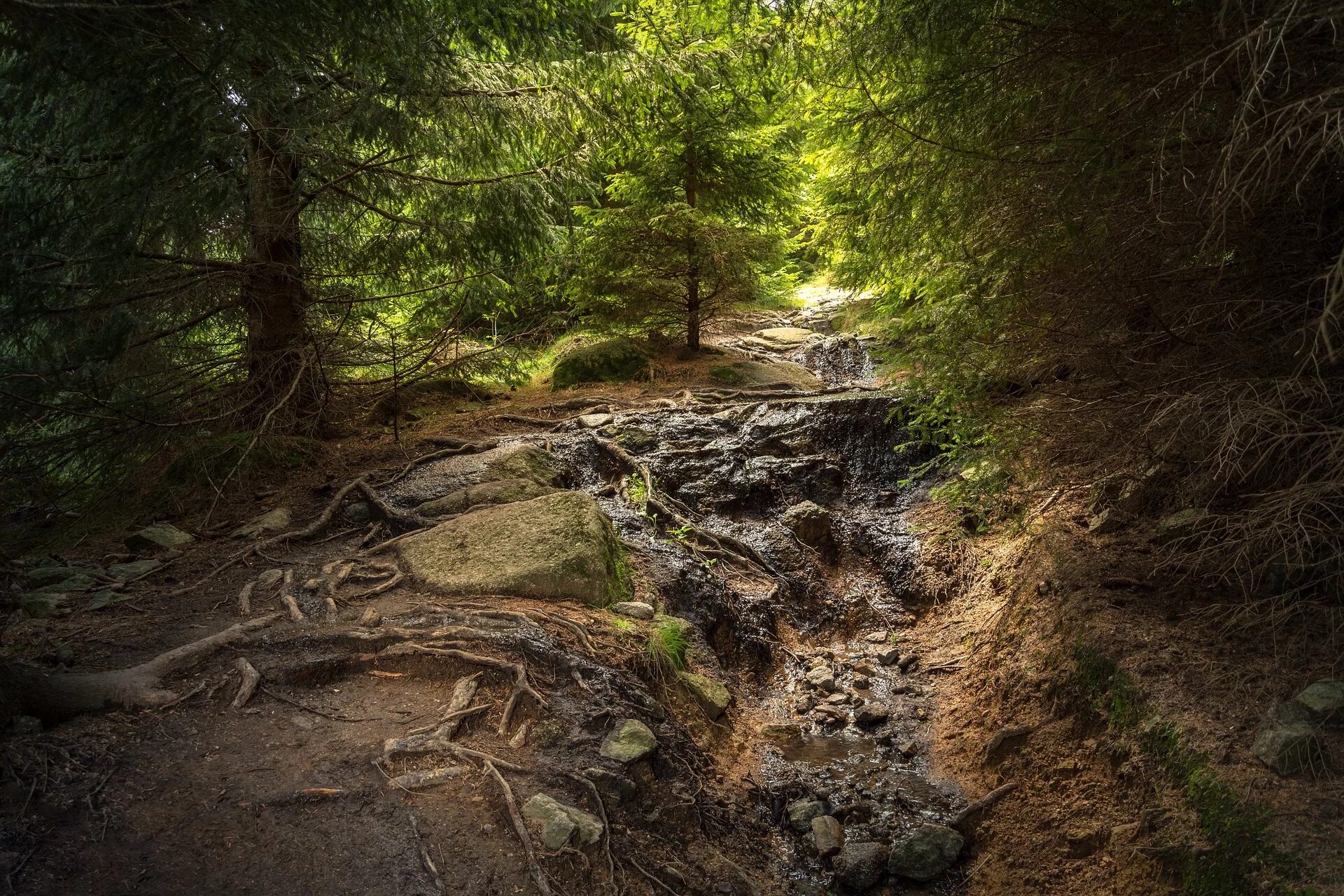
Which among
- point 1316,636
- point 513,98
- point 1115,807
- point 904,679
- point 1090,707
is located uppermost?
point 513,98

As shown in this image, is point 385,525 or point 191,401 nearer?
point 385,525

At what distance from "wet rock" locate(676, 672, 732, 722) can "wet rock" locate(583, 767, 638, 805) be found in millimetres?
1540

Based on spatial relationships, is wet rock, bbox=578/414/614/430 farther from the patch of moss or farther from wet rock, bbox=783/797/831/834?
the patch of moss

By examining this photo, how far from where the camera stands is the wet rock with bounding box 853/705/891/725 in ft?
20.3

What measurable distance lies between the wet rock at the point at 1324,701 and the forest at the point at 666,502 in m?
0.03

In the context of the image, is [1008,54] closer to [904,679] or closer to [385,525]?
[904,679]

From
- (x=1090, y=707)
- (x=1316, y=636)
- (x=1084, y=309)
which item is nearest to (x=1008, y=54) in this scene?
(x=1084, y=309)

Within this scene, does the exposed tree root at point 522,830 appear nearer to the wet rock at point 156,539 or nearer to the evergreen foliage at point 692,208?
the wet rock at point 156,539

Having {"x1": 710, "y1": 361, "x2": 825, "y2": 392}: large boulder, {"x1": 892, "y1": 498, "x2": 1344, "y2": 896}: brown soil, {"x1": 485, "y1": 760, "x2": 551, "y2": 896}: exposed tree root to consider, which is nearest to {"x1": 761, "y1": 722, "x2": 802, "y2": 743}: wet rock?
{"x1": 892, "y1": 498, "x2": 1344, "y2": 896}: brown soil

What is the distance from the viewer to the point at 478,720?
4.05 meters

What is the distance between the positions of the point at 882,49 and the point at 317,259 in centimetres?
773

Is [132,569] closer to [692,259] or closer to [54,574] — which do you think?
[54,574]

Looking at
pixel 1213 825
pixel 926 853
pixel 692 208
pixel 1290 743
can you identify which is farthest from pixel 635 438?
pixel 1290 743

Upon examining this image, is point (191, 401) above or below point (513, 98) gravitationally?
below
